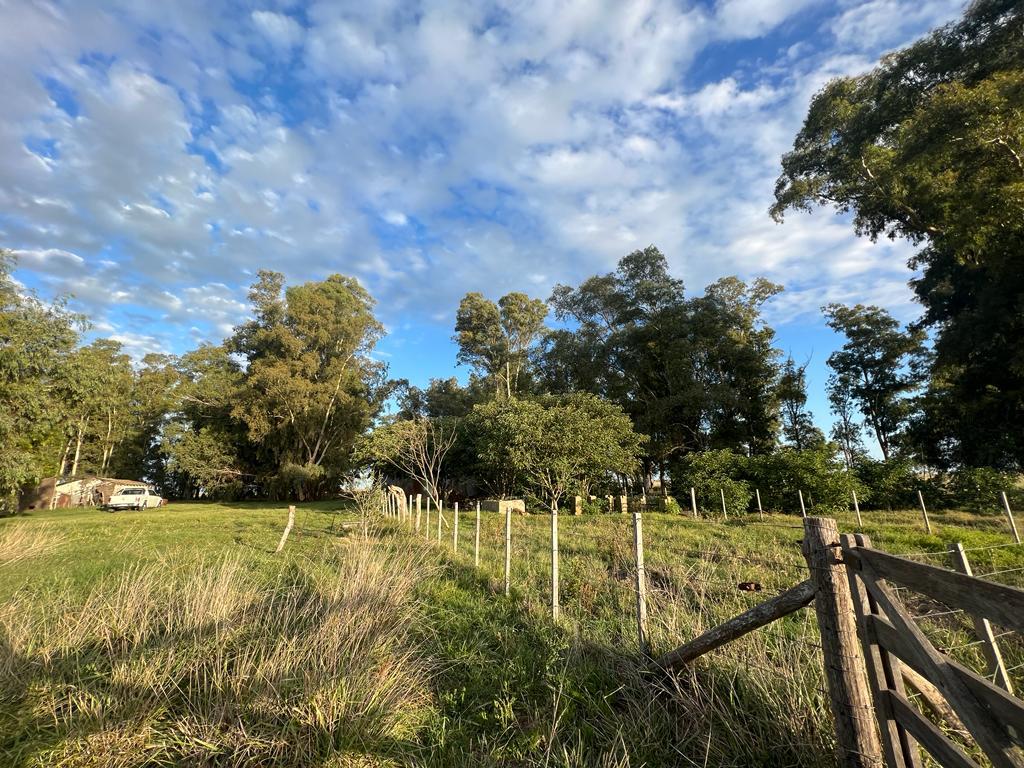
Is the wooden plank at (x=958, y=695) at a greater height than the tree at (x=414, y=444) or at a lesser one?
lesser

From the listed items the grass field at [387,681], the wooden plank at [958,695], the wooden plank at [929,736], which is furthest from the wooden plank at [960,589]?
the grass field at [387,681]

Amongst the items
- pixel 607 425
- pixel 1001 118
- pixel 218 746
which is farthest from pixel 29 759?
pixel 607 425

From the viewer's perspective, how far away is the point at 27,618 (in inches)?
159

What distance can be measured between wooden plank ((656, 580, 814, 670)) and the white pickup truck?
106ft

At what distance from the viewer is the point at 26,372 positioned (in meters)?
17.2

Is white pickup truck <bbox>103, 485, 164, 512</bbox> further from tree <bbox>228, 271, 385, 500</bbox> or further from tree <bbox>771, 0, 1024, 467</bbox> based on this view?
tree <bbox>771, 0, 1024, 467</bbox>

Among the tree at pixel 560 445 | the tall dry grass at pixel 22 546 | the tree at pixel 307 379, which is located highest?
the tree at pixel 307 379

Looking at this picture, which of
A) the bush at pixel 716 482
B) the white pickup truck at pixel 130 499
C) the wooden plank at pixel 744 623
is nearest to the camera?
the wooden plank at pixel 744 623

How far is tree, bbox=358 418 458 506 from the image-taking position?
21.0 m

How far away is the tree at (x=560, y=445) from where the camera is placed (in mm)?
19641

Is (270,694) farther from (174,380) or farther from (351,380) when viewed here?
(174,380)

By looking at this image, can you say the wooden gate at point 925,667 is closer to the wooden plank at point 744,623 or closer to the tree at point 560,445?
the wooden plank at point 744,623

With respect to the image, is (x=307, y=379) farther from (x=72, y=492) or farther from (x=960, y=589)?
(x=960, y=589)

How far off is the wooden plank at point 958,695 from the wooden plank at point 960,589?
15 centimetres
